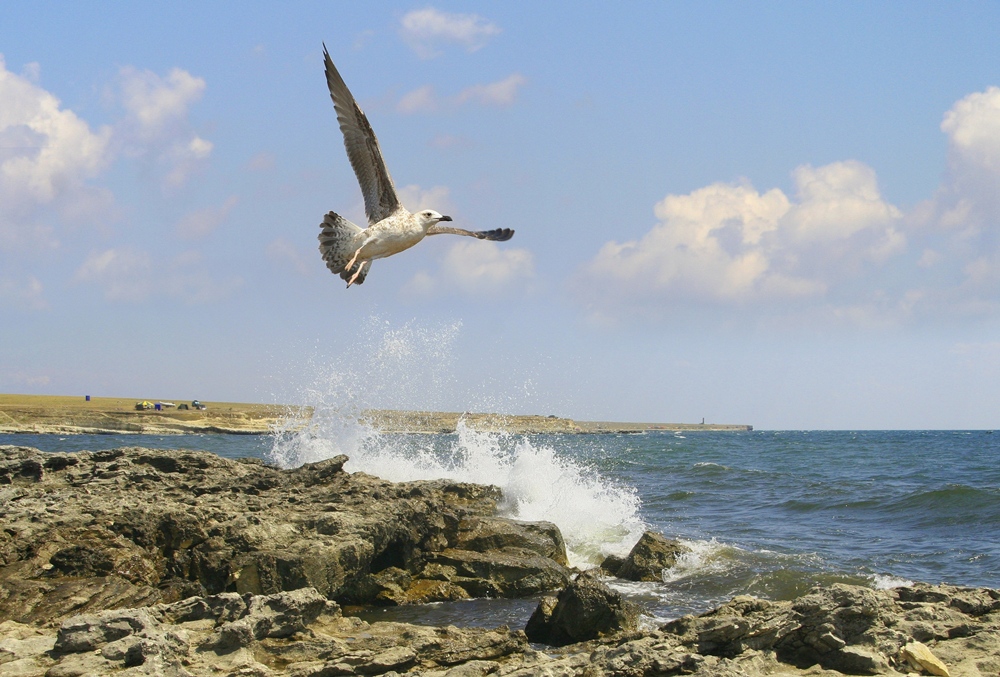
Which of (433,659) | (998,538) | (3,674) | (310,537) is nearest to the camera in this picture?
(3,674)

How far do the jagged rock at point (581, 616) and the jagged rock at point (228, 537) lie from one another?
219cm

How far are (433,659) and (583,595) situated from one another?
169cm

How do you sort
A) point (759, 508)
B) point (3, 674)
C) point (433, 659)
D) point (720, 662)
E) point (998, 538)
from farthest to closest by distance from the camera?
1. point (759, 508)
2. point (998, 538)
3. point (433, 659)
4. point (720, 662)
5. point (3, 674)

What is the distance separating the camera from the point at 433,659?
5848mm

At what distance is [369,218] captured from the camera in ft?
33.4

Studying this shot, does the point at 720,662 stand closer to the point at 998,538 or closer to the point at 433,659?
the point at 433,659

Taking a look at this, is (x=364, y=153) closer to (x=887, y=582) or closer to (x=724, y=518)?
(x=887, y=582)

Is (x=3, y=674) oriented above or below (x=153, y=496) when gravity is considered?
below

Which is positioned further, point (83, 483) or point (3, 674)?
point (83, 483)

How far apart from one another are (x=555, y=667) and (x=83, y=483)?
636cm

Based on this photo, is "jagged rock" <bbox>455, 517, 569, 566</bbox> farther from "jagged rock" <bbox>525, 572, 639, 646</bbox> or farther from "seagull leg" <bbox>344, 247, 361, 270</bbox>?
"seagull leg" <bbox>344, 247, 361, 270</bbox>

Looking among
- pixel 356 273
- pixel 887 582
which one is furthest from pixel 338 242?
pixel 887 582

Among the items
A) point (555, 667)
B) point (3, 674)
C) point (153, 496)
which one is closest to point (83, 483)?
point (153, 496)

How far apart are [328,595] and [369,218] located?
4222 mm
